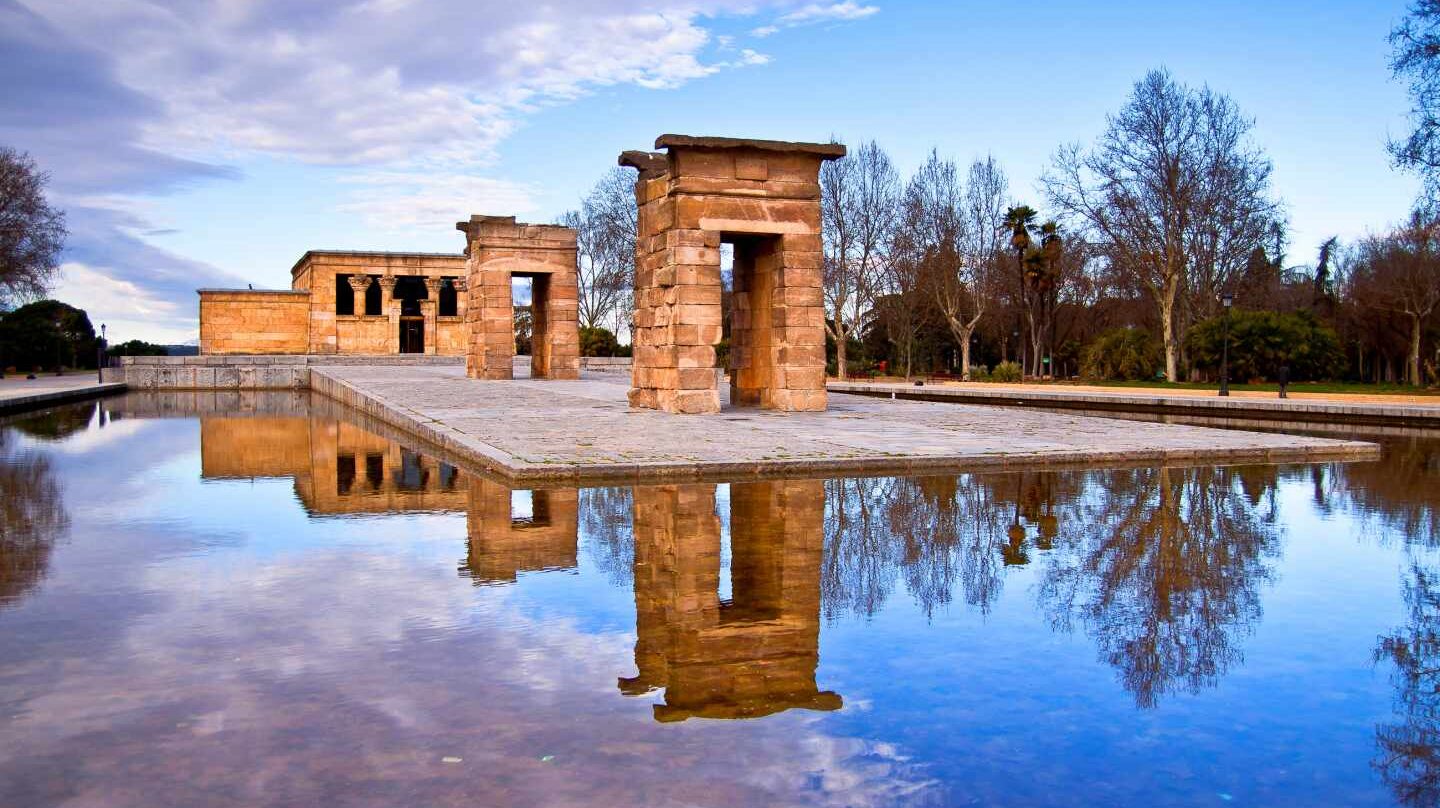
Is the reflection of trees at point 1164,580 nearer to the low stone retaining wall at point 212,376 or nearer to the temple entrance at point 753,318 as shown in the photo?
the temple entrance at point 753,318

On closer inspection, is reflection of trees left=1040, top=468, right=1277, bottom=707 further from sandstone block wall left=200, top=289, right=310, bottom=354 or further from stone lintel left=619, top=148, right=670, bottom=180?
sandstone block wall left=200, top=289, right=310, bottom=354

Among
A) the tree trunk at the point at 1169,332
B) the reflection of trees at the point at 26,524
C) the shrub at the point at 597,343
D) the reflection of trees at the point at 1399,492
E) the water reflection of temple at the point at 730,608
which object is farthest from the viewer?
the shrub at the point at 597,343

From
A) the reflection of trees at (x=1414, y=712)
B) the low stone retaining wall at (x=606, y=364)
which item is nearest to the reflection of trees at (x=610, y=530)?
the reflection of trees at (x=1414, y=712)

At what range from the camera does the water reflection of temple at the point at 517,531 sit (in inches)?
247

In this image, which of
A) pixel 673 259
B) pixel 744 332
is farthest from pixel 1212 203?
pixel 673 259

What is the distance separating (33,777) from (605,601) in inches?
102

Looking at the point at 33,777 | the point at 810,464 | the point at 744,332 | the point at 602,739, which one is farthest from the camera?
the point at 744,332

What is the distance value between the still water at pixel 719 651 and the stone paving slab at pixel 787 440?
139cm

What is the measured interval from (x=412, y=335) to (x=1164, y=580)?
48.1 metres

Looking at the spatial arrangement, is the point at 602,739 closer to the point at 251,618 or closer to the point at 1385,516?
the point at 251,618

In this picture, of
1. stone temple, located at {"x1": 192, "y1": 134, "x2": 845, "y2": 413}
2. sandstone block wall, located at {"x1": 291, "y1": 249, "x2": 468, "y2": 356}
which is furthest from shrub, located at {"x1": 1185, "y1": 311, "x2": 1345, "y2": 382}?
sandstone block wall, located at {"x1": 291, "y1": 249, "x2": 468, "y2": 356}

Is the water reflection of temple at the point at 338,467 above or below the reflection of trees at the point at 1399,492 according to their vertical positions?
above

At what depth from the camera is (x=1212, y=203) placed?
36594 millimetres

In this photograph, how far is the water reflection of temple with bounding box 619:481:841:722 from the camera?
404 centimetres
